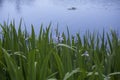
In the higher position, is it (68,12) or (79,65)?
(68,12)

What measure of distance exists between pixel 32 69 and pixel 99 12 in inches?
278

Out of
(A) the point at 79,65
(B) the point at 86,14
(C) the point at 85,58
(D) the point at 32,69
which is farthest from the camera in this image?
(B) the point at 86,14

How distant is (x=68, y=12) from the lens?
797cm

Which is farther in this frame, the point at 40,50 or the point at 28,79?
the point at 40,50

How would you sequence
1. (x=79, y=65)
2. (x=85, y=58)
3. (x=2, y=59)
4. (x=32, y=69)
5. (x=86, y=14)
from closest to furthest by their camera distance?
(x=32, y=69) < (x=79, y=65) < (x=2, y=59) < (x=85, y=58) < (x=86, y=14)

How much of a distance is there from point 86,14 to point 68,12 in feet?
1.90

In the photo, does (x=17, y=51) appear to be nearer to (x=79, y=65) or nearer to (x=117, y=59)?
(x=79, y=65)

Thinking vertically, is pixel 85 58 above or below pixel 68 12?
below

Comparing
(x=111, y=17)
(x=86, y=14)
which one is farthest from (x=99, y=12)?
(x=111, y=17)

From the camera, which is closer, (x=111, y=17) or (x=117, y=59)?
(x=117, y=59)

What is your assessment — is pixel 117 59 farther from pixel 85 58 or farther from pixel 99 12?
pixel 99 12

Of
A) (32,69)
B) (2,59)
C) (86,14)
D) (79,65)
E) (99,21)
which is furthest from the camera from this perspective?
(86,14)

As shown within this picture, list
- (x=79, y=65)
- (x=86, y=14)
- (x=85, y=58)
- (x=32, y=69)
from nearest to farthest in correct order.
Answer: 1. (x=32, y=69)
2. (x=79, y=65)
3. (x=85, y=58)
4. (x=86, y=14)

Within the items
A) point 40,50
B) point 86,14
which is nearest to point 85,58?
point 40,50
